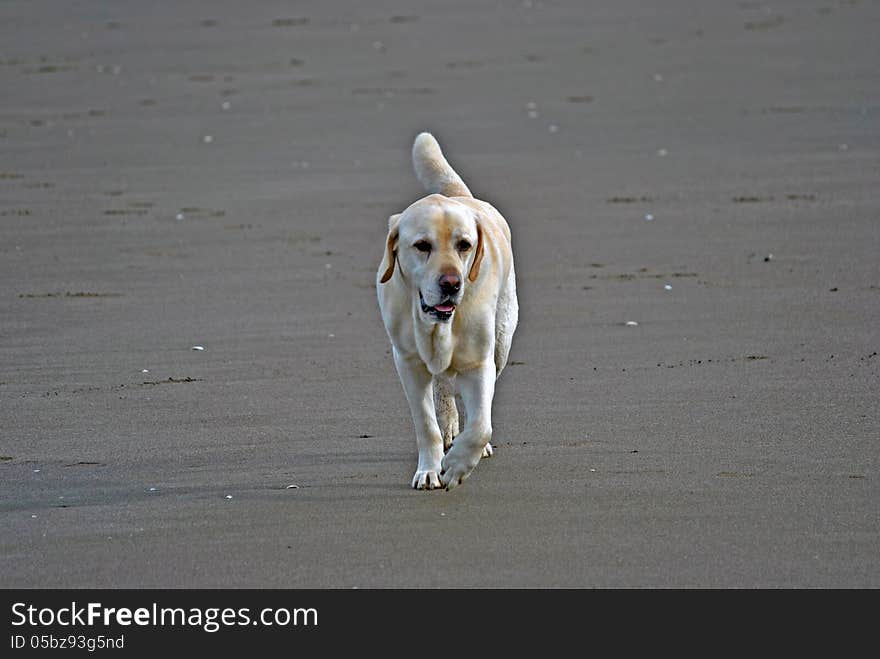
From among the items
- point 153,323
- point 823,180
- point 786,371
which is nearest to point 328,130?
point 823,180

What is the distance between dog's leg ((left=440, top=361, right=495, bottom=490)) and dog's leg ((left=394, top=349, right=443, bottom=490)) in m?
0.09

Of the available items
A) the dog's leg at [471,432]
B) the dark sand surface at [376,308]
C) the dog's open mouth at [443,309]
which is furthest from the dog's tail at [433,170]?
the dog's open mouth at [443,309]

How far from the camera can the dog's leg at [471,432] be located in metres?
6.36

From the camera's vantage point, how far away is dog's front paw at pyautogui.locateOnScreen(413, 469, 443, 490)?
653cm

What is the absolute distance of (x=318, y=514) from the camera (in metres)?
6.20

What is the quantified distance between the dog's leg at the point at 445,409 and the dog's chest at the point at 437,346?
2.73 feet

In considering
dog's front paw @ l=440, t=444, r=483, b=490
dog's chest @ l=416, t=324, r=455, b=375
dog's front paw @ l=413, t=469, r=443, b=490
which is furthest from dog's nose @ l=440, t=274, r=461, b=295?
dog's front paw @ l=413, t=469, r=443, b=490

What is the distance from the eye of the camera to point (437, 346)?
644 centimetres

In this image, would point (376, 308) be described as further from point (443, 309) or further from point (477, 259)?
point (443, 309)

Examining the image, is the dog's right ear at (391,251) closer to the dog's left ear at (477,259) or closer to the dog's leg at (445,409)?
the dog's left ear at (477,259)

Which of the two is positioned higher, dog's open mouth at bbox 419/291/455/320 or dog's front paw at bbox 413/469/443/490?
dog's open mouth at bbox 419/291/455/320

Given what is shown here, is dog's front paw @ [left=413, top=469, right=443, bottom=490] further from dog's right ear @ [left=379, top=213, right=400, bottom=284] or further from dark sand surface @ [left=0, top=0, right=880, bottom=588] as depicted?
dog's right ear @ [left=379, top=213, right=400, bottom=284]

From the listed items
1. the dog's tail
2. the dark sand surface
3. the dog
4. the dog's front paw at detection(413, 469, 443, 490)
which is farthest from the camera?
the dog's tail
